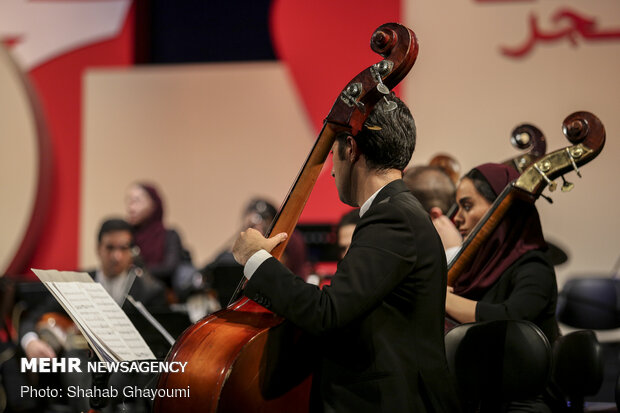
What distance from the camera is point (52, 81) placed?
7.63m

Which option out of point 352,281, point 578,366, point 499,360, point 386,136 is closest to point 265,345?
point 352,281

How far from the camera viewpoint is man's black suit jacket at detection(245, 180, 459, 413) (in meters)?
1.57

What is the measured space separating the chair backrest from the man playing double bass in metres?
2.30

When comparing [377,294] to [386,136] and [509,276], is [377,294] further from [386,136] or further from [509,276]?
[509,276]

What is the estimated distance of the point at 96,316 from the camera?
78.4 inches

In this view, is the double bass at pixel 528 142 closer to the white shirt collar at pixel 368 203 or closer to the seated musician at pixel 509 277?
the seated musician at pixel 509 277

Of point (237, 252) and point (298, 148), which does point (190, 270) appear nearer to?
point (298, 148)

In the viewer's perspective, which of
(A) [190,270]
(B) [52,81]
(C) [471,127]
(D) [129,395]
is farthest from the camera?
(B) [52,81]

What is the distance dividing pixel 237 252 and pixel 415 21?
488 centimetres

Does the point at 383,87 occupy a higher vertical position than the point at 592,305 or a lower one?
higher

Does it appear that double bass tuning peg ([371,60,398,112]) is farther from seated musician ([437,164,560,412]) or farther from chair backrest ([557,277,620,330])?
chair backrest ([557,277,620,330])

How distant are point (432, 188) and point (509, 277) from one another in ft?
1.95

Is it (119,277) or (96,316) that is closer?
(96,316)

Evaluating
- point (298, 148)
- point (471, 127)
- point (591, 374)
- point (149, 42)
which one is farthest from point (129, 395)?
point (149, 42)
